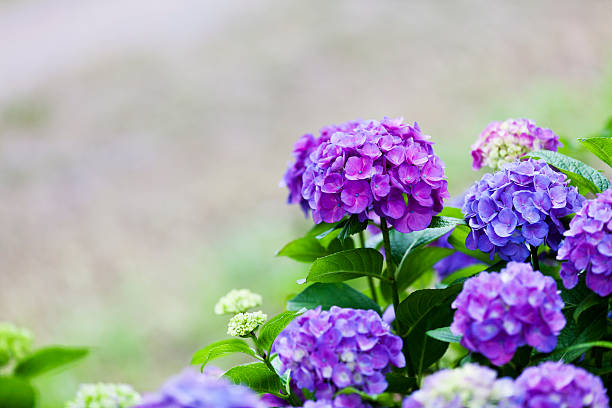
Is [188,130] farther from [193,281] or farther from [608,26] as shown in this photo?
[608,26]

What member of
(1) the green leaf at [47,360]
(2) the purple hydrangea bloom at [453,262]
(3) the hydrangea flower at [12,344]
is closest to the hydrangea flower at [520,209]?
(2) the purple hydrangea bloom at [453,262]

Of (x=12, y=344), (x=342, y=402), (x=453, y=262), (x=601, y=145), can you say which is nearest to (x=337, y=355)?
(x=342, y=402)

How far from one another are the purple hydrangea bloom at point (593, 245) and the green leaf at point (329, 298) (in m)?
0.36

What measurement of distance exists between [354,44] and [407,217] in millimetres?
Result: 4636

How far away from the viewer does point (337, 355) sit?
795 millimetres

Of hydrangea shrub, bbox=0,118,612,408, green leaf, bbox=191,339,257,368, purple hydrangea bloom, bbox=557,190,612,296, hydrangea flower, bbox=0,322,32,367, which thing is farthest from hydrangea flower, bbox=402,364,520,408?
hydrangea flower, bbox=0,322,32,367

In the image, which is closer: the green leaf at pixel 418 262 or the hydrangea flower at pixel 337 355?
the hydrangea flower at pixel 337 355

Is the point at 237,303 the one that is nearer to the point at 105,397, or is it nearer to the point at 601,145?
the point at 105,397

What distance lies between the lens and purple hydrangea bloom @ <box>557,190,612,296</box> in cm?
80

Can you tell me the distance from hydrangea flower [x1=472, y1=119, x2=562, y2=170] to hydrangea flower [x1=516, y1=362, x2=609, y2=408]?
540mm

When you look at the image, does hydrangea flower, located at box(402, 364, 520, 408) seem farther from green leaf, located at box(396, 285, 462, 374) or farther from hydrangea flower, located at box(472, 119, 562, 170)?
hydrangea flower, located at box(472, 119, 562, 170)

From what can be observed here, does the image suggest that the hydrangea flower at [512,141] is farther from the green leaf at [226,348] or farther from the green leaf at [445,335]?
the green leaf at [226,348]

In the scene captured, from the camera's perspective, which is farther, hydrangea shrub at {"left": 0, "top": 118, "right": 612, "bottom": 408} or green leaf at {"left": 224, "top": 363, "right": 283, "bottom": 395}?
green leaf at {"left": 224, "top": 363, "right": 283, "bottom": 395}

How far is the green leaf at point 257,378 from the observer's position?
91 centimetres
